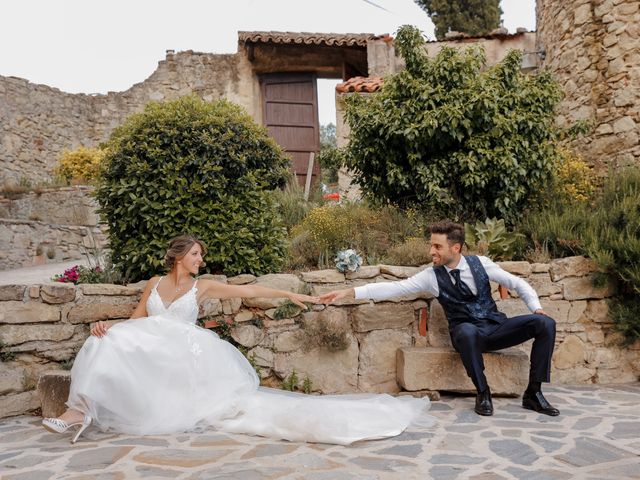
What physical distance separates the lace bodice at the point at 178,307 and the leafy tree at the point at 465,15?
14.1 meters

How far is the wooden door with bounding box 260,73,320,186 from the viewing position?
12.4 metres

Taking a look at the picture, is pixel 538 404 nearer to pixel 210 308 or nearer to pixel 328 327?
pixel 328 327

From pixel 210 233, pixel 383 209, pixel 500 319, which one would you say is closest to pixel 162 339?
pixel 210 233

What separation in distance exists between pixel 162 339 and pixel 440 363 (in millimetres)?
2234

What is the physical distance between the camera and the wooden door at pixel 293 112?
12.4 meters

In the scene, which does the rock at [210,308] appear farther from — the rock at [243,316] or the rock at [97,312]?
the rock at [97,312]

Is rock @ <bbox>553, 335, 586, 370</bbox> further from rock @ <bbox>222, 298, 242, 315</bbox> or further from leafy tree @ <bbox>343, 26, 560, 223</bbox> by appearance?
rock @ <bbox>222, 298, 242, 315</bbox>

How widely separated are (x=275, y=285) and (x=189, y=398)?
137 cm

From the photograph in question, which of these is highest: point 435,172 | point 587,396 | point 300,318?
point 435,172

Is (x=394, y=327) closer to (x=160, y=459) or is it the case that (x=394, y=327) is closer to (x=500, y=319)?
(x=500, y=319)

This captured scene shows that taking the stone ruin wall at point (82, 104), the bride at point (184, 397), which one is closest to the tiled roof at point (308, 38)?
the stone ruin wall at point (82, 104)

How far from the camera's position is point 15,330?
4254 mm

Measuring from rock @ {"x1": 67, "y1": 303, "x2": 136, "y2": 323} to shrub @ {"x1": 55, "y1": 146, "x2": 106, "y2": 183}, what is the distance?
27.5ft

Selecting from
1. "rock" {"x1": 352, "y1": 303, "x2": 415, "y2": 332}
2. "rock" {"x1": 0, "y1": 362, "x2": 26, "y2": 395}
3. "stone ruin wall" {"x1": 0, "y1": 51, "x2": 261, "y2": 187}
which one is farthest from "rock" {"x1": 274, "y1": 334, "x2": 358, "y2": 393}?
"stone ruin wall" {"x1": 0, "y1": 51, "x2": 261, "y2": 187}
